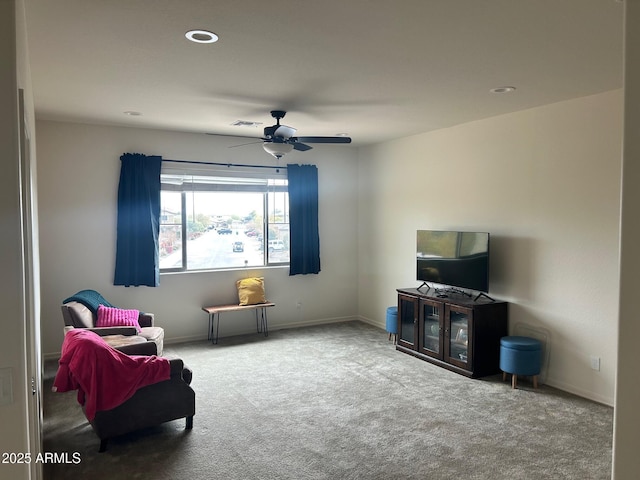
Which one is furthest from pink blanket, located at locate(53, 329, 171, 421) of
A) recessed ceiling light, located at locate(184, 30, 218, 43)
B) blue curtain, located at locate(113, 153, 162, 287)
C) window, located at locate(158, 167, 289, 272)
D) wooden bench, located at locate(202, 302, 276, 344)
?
window, located at locate(158, 167, 289, 272)

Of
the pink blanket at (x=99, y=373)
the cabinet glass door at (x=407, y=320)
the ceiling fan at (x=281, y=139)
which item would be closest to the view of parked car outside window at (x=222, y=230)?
the cabinet glass door at (x=407, y=320)

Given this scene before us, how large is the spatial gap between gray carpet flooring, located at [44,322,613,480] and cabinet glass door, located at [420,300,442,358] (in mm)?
269

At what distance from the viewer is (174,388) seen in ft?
12.0

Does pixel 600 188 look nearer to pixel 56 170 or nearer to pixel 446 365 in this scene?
pixel 446 365

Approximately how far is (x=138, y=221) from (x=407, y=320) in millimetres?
3550

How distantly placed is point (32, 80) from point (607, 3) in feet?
13.0

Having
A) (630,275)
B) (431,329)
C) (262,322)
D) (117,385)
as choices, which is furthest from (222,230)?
(630,275)

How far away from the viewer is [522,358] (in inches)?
178

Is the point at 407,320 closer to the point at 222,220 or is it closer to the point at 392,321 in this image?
the point at 392,321

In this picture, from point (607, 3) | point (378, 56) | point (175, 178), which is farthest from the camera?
point (175, 178)

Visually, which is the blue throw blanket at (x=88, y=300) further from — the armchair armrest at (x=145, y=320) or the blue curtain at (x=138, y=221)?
the blue curtain at (x=138, y=221)

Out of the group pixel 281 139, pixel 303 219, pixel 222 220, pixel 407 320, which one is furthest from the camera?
pixel 303 219

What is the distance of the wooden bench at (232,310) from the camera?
628 cm

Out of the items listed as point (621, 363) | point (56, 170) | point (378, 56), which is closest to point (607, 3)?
point (378, 56)
